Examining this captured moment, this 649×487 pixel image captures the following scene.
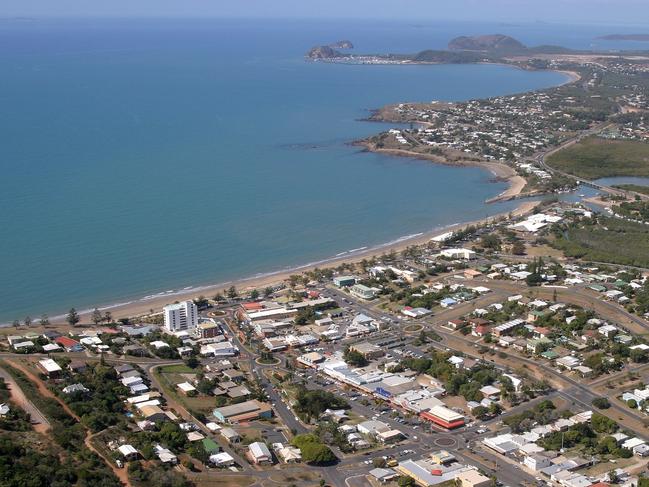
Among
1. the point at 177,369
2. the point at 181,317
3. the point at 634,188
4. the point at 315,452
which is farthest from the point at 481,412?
the point at 634,188

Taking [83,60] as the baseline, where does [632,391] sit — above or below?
below

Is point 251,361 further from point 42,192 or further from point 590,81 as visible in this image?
point 590,81

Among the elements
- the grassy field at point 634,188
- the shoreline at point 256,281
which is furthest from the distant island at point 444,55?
the shoreline at point 256,281

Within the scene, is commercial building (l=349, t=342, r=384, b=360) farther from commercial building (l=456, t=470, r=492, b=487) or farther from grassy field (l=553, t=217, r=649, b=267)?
grassy field (l=553, t=217, r=649, b=267)

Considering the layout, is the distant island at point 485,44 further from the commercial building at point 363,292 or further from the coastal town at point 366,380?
the commercial building at point 363,292

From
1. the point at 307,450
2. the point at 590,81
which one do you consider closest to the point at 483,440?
the point at 307,450

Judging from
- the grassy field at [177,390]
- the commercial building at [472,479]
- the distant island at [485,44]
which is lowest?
the commercial building at [472,479]
